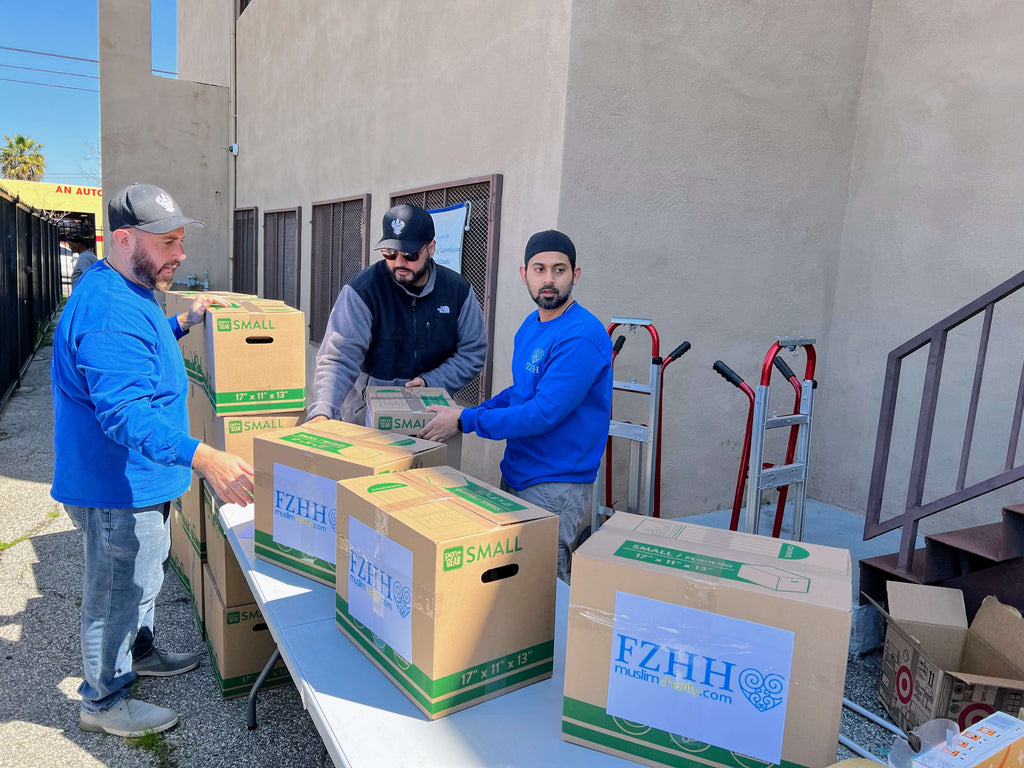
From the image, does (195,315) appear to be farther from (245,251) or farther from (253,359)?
(245,251)

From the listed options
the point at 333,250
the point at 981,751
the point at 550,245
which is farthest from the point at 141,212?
the point at 333,250

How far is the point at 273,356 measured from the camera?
108 inches

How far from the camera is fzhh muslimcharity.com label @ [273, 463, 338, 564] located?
6.07 feet

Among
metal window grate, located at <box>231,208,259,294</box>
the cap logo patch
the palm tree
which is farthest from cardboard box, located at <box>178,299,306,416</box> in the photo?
the palm tree

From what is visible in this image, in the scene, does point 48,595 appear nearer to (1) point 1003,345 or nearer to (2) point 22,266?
(1) point 1003,345

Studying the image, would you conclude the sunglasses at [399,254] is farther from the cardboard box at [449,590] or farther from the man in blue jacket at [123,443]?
the cardboard box at [449,590]

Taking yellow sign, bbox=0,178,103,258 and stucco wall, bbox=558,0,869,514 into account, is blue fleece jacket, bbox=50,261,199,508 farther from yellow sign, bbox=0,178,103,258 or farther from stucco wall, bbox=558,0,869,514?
yellow sign, bbox=0,178,103,258

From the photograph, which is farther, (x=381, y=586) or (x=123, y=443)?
(x=123, y=443)

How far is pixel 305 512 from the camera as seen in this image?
1.90m

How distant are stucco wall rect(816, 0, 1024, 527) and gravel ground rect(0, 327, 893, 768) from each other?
184cm

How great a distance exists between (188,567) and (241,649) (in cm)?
90

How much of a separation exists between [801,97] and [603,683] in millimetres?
4348

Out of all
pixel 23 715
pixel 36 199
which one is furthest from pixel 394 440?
pixel 36 199

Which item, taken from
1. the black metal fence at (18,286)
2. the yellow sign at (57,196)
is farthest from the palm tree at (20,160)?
the black metal fence at (18,286)
